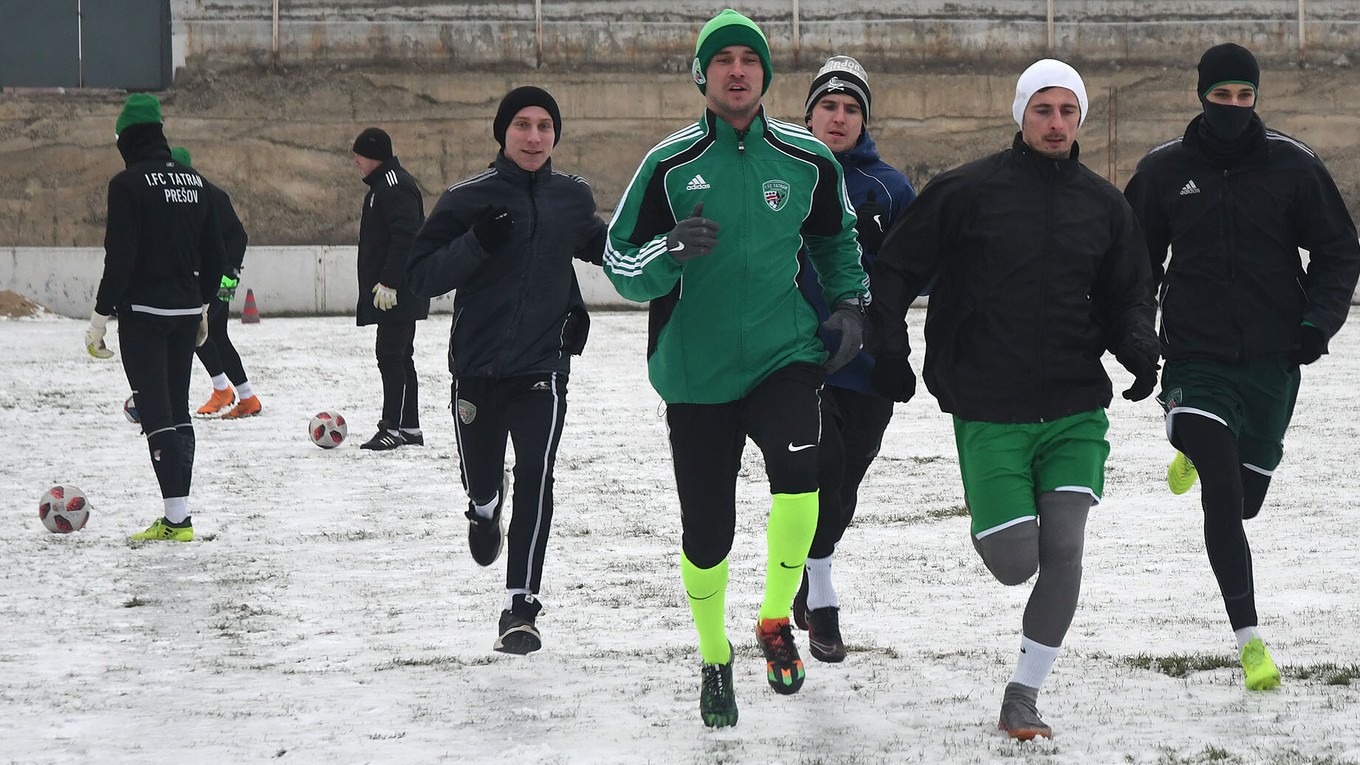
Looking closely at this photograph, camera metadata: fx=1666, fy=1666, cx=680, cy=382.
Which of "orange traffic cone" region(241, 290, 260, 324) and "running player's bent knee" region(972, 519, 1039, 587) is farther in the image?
"orange traffic cone" region(241, 290, 260, 324)

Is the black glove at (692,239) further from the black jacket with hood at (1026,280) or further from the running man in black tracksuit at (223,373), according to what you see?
the running man in black tracksuit at (223,373)

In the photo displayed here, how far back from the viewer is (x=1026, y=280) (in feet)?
15.8

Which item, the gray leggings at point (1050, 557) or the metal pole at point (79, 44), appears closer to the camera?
the gray leggings at point (1050, 557)

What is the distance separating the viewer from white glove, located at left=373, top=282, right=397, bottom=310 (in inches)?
432

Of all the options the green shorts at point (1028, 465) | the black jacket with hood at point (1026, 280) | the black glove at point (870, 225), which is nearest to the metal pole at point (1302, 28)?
the black glove at point (870, 225)

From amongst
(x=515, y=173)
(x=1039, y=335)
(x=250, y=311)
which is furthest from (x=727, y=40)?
(x=250, y=311)

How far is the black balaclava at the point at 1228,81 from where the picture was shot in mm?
5492

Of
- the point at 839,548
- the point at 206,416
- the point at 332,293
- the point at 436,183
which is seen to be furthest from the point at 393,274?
the point at 436,183

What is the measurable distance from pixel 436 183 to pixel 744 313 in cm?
2763

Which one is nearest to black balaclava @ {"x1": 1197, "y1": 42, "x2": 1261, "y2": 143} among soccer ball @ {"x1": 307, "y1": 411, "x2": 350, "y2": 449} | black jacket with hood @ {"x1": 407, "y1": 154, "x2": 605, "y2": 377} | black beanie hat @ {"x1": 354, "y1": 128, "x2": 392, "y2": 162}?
black jacket with hood @ {"x1": 407, "y1": 154, "x2": 605, "y2": 377}

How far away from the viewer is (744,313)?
16.1 feet

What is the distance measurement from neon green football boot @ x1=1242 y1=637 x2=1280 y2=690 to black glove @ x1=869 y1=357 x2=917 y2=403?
1.32 meters

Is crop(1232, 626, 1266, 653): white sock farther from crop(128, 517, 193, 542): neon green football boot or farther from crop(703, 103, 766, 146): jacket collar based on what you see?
crop(128, 517, 193, 542): neon green football boot

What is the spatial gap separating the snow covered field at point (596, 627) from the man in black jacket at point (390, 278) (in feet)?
1.79
